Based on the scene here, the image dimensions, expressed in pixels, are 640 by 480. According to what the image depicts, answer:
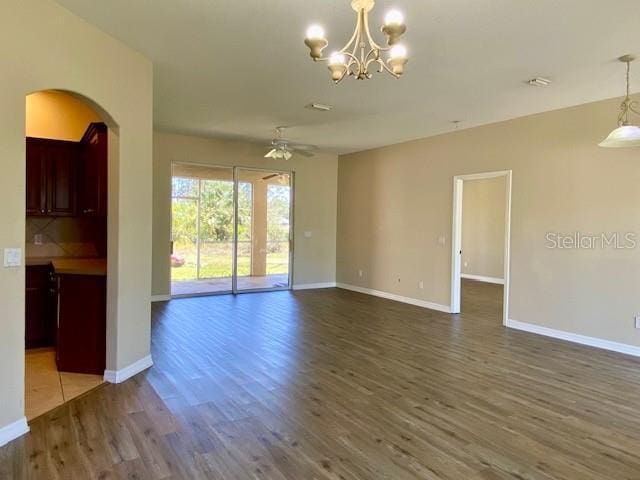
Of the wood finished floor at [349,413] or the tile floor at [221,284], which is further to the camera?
the tile floor at [221,284]

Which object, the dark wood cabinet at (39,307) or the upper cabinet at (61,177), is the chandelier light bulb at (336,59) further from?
the dark wood cabinet at (39,307)

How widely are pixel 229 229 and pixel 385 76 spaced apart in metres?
4.76

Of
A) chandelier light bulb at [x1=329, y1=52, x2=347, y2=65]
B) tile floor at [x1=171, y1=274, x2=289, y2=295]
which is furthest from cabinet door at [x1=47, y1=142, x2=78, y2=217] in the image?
chandelier light bulb at [x1=329, y1=52, x2=347, y2=65]

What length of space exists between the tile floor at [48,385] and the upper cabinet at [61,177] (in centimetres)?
158

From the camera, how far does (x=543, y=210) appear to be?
553 centimetres

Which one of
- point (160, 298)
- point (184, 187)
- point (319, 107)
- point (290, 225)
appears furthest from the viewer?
point (290, 225)

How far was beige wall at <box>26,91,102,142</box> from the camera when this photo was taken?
5.12m

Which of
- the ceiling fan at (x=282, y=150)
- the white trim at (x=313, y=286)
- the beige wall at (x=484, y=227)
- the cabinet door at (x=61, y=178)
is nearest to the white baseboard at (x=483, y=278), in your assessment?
the beige wall at (x=484, y=227)

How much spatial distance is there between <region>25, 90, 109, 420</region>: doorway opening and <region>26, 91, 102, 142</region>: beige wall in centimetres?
1

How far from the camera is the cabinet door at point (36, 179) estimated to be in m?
4.76

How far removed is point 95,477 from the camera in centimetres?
230

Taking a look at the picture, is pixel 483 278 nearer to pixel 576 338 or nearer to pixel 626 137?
pixel 576 338

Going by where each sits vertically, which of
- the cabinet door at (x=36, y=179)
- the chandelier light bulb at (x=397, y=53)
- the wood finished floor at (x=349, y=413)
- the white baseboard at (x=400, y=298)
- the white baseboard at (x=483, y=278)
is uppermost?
the chandelier light bulb at (x=397, y=53)

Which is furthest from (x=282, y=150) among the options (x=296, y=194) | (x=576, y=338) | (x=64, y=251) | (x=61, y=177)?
(x=576, y=338)
